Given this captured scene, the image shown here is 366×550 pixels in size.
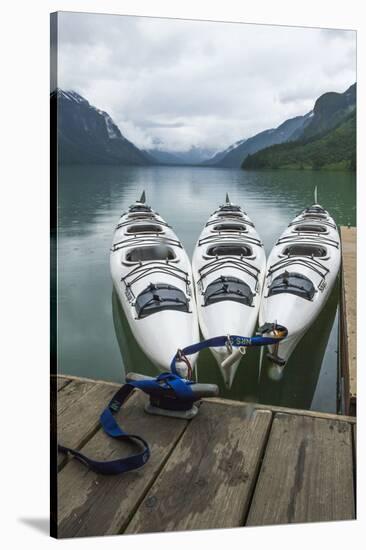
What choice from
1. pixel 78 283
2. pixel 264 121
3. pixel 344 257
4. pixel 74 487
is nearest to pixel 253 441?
pixel 74 487

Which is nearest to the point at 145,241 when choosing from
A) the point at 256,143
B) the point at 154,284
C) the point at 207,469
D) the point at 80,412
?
the point at 154,284

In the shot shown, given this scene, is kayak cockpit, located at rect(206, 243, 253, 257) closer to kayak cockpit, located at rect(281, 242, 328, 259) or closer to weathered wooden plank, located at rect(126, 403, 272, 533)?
kayak cockpit, located at rect(281, 242, 328, 259)

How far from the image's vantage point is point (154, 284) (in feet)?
8.94

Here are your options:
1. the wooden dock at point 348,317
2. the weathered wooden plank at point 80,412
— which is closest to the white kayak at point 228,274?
the wooden dock at point 348,317

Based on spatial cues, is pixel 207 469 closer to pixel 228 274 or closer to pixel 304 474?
pixel 304 474

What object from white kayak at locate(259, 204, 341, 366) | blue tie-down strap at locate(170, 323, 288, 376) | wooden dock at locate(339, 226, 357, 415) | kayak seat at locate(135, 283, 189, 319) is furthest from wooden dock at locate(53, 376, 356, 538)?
kayak seat at locate(135, 283, 189, 319)

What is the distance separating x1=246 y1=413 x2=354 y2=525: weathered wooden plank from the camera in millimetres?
1885

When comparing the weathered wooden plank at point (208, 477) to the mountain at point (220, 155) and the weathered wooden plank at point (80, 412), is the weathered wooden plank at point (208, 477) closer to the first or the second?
the weathered wooden plank at point (80, 412)

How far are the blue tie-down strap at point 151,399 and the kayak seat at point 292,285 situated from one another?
0.86m

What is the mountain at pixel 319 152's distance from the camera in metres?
2.38

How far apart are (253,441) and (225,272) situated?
1.05 metres

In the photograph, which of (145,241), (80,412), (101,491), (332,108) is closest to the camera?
(101,491)

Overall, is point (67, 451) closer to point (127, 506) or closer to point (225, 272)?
point (127, 506)

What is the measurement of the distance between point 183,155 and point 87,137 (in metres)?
0.41
